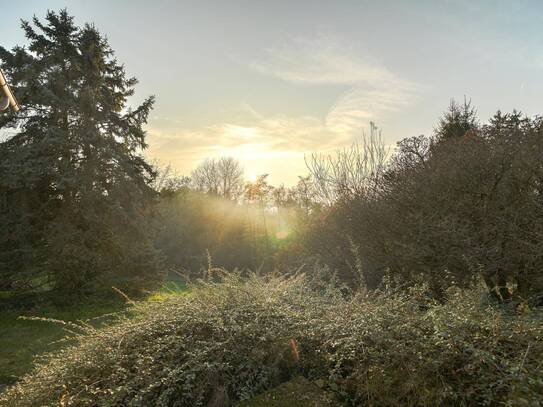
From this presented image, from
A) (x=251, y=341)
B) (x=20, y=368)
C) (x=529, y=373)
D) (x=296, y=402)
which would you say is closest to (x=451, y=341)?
(x=529, y=373)

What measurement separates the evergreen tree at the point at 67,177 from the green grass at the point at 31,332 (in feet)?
2.89

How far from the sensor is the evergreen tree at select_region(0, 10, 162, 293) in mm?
11172

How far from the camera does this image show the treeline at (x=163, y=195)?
652 centimetres

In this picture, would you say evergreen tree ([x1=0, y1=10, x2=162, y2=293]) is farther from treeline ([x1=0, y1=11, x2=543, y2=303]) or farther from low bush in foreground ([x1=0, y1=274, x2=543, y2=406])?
low bush in foreground ([x1=0, y1=274, x2=543, y2=406])

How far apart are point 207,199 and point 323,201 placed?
51.1ft

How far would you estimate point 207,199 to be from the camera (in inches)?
1145

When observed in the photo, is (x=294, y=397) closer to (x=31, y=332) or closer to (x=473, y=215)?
(x=473, y=215)

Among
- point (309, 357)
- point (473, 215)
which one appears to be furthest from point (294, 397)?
point (473, 215)

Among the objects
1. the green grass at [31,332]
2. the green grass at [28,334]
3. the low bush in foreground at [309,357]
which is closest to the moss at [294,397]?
the low bush in foreground at [309,357]

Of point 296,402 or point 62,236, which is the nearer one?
point 296,402

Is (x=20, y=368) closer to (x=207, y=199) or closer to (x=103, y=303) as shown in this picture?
(x=103, y=303)

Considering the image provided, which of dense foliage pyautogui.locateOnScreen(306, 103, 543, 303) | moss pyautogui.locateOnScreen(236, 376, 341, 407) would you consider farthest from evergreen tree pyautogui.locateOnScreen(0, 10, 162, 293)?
moss pyautogui.locateOnScreen(236, 376, 341, 407)

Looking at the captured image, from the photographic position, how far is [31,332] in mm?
8500

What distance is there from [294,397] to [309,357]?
594 mm
